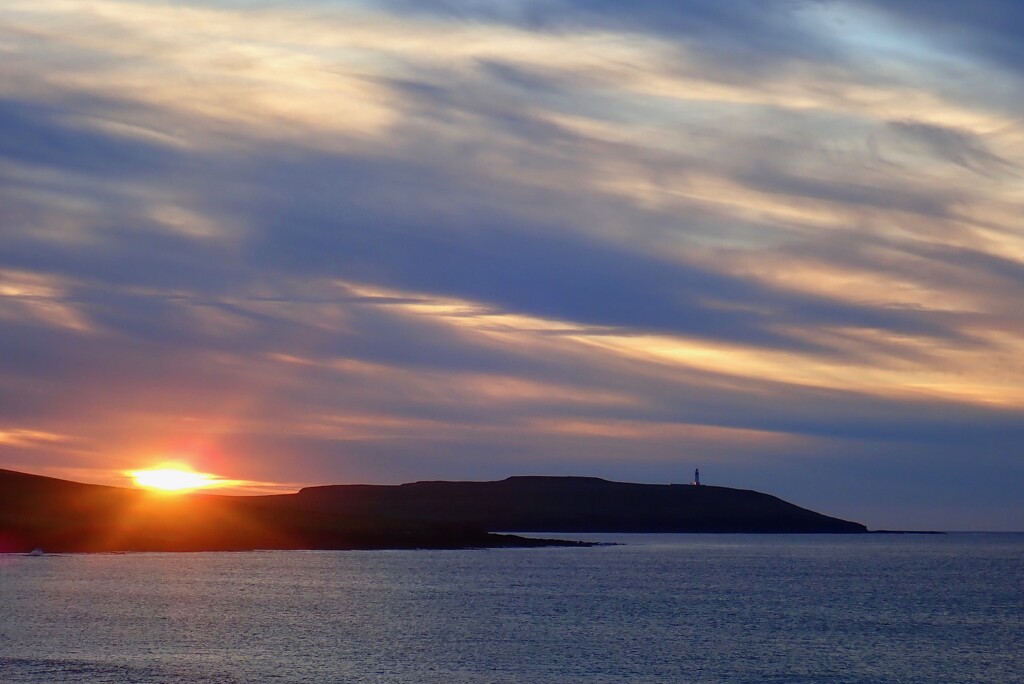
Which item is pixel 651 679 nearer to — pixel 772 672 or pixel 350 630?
pixel 772 672

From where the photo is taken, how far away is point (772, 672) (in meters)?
41.8

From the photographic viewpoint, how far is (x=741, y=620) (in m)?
60.0

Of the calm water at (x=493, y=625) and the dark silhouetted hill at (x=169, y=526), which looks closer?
the calm water at (x=493, y=625)

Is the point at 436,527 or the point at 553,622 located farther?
the point at 436,527

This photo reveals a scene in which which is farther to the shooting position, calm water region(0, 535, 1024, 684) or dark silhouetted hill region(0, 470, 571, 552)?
dark silhouetted hill region(0, 470, 571, 552)

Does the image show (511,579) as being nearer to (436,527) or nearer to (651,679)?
(651,679)

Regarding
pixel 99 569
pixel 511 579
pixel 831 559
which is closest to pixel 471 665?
pixel 511 579

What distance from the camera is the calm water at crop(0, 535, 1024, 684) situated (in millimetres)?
41219

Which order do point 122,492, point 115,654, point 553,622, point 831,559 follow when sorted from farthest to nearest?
point 122,492 → point 831,559 → point 553,622 → point 115,654

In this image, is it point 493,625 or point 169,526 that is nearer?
point 493,625

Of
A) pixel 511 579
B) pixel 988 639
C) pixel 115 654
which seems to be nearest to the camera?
pixel 115 654

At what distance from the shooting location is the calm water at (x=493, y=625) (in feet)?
135

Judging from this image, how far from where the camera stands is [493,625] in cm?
5700

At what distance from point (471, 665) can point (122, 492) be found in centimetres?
12880
